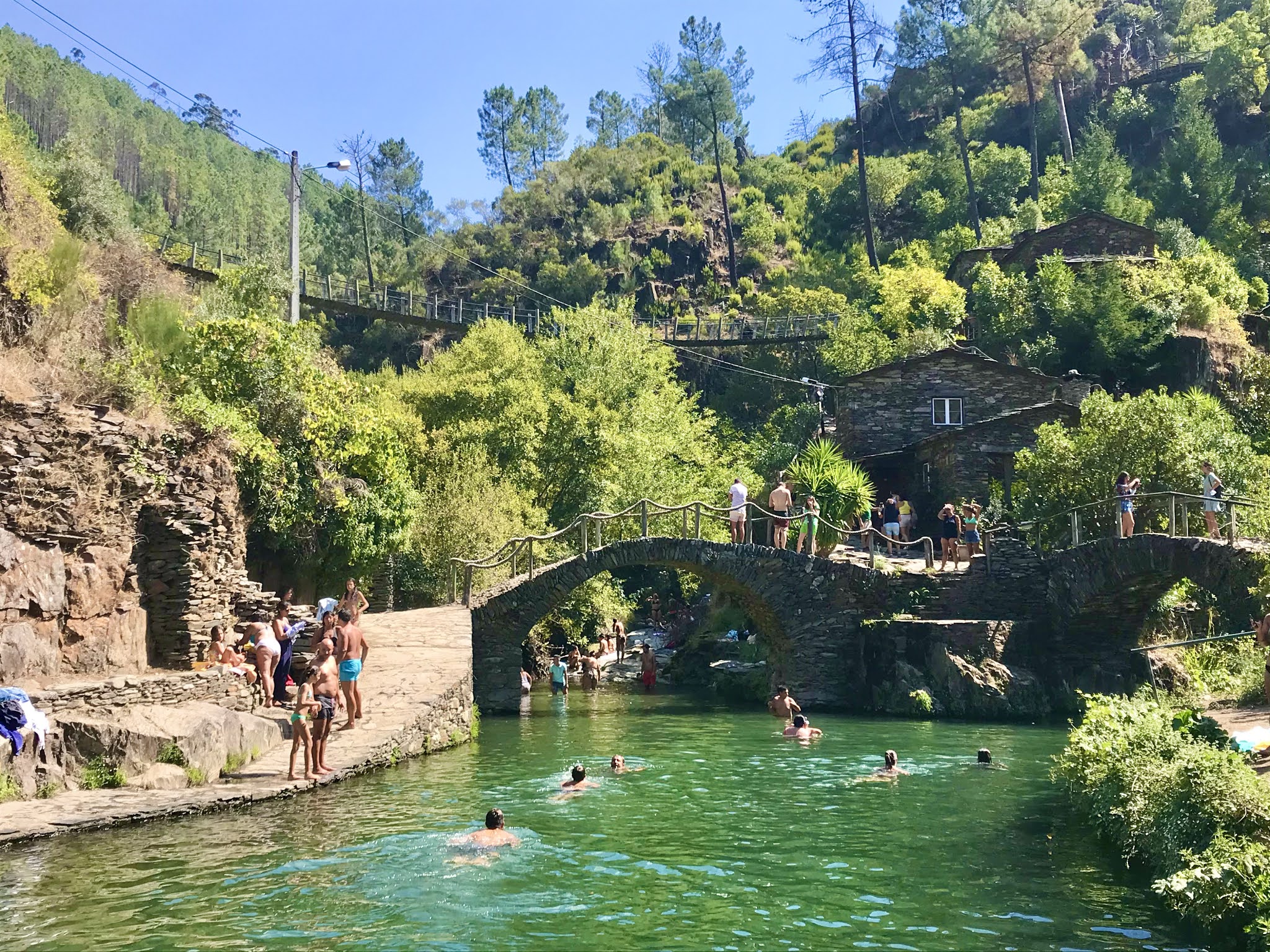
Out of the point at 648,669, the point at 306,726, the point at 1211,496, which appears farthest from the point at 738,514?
the point at 306,726

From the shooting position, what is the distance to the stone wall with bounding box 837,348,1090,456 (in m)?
41.6

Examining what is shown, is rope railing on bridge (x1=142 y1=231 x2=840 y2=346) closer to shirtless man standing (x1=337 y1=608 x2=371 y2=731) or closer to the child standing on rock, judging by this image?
shirtless man standing (x1=337 y1=608 x2=371 y2=731)

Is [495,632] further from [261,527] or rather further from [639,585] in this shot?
[639,585]

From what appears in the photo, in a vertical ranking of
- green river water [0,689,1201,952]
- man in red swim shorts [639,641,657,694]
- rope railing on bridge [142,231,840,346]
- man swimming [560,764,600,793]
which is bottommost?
green river water [0,689,1201,952]

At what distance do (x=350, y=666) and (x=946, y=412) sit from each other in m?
28.2

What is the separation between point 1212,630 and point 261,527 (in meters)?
21.9

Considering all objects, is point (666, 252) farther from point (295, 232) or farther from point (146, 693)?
point (146, 693)

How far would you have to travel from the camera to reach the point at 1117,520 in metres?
27.6

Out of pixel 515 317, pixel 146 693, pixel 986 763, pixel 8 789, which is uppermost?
pixel 515 317

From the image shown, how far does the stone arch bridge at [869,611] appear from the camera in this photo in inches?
1097

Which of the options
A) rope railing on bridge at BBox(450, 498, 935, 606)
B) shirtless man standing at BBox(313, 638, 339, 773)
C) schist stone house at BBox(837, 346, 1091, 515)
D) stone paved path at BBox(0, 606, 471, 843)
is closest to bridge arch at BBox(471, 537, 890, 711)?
rope railing on bridge at BBox(450, 498, 935, 606)

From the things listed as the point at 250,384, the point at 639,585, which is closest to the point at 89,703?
the point at 250,384

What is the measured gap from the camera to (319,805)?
49.9 ft

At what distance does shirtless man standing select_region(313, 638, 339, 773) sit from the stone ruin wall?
3.66 metres
